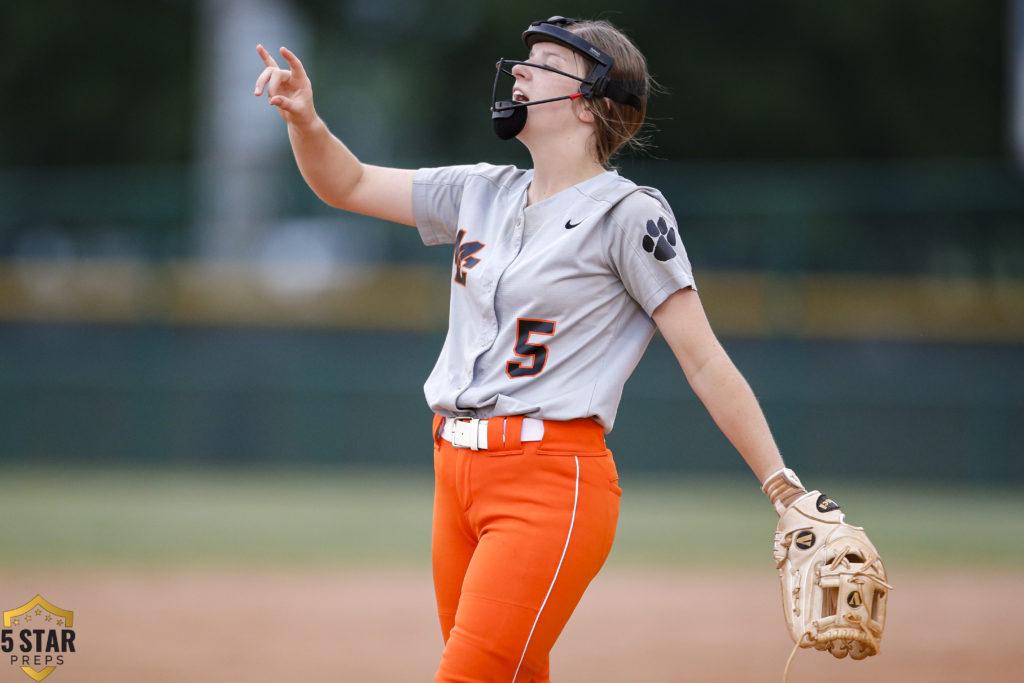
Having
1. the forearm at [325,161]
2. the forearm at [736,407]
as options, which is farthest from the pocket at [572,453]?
the forearm at [325,161]

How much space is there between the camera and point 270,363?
44.7 feet

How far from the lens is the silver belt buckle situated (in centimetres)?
287

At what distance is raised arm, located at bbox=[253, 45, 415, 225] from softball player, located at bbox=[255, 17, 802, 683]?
1.10ft

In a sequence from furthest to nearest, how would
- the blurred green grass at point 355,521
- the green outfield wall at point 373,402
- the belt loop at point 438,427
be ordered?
1. the green outfield wall at point 373,402
2. the blurred green grass at point 355,521
3. the belt loop at point 438,427

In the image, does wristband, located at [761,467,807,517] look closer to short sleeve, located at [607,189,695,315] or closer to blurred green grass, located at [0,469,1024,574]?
short sleeve, located at [607,189,695,315]

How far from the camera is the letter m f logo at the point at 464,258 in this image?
10.0 ft

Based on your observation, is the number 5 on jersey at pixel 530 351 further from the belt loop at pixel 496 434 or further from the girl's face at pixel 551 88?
the girl's face at pixel 551 88

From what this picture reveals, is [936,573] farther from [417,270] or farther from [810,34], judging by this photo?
[810,34]

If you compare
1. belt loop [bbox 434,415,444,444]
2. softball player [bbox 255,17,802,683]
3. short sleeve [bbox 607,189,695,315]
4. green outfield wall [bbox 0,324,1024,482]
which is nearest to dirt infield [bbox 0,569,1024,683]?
belt loop [bbox 434,415,444,444]

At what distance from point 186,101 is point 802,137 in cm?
1066

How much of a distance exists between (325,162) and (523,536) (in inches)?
48.1

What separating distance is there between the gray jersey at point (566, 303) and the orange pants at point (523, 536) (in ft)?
0.30

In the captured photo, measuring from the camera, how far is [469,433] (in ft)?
9.48

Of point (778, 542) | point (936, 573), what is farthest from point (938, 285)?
point (778, 542)
